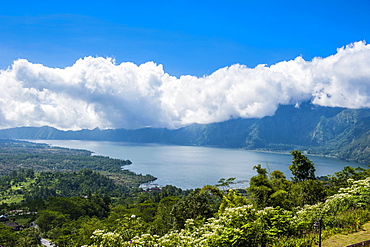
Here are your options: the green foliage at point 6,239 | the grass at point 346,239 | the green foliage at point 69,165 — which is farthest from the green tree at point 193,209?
the green foliage at point 69,165

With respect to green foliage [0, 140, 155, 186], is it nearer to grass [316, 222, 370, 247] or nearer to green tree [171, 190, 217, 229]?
green tree [171, 190, 217, 229]

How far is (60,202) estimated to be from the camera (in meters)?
36.8

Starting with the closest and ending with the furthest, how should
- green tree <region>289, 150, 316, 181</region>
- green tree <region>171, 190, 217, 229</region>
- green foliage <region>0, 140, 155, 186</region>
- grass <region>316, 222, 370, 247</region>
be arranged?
grass <region>316, 222, 370, 247</region>, green tree <region>171, 190, 217, 229</region>, green tree <region>289, 150, 316, 181</region>, green foliage <region>0, 140, 155, 186</region>

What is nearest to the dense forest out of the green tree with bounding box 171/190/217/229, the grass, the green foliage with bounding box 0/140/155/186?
the green tree with bounding box 171/190/217/229

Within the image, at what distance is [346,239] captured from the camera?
4777 millimetres

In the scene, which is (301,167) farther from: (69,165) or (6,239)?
(69,165)

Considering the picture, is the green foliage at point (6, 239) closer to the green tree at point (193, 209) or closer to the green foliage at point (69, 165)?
the green tree at point (193, 209)

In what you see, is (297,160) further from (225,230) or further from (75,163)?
(75,163)

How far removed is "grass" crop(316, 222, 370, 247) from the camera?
4.59 metres

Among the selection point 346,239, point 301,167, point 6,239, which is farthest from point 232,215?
point 6,239

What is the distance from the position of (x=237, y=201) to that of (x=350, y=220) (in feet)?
17.8

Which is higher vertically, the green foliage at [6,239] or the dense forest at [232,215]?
the dense forest at [232,215]

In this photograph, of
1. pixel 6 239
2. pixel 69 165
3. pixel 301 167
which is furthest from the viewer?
pixel 69 165

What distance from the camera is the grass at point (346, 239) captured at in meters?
4.59
